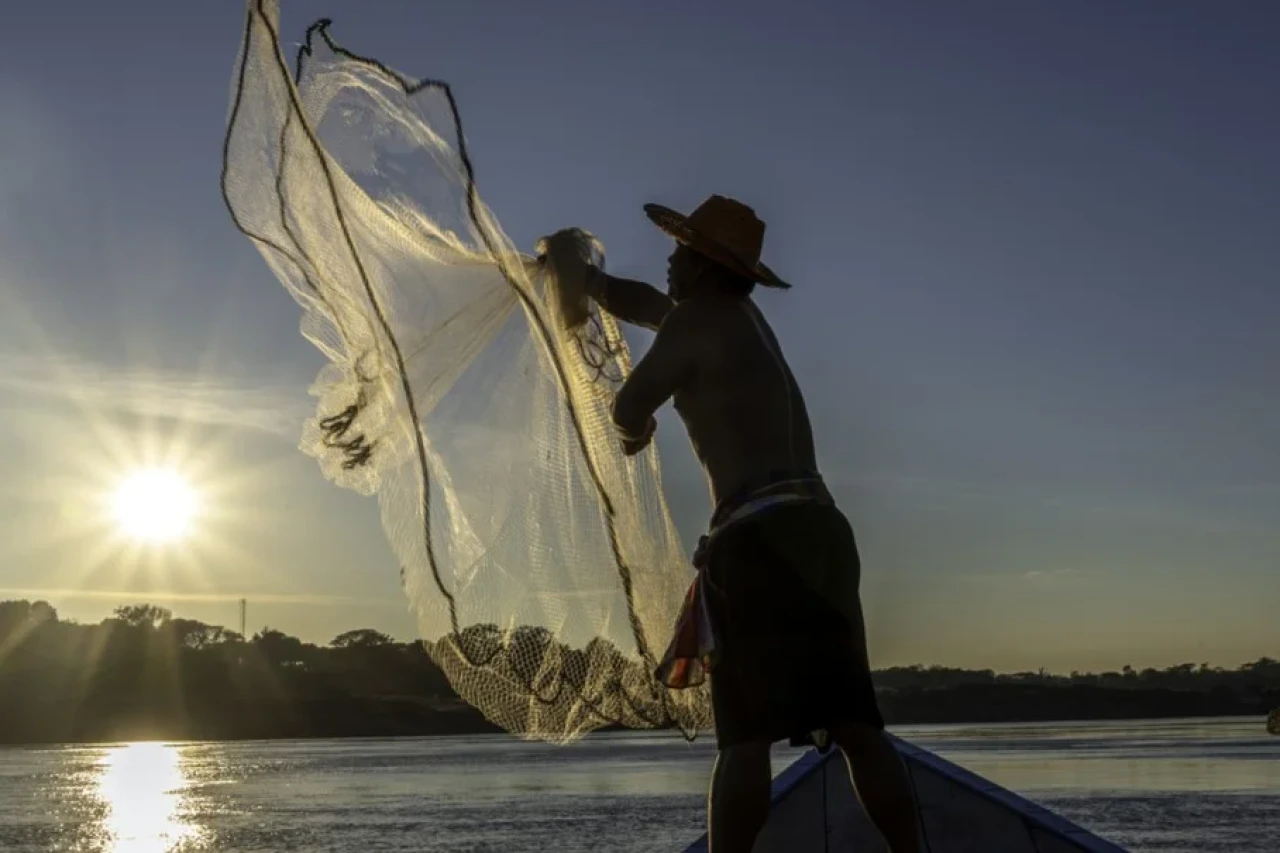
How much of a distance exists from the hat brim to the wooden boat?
296 centimetres

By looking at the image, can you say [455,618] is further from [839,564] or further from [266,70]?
[266,70]

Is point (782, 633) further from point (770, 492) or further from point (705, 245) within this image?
point (705, 245)

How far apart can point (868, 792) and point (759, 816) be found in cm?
33

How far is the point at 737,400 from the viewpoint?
12.0 ft

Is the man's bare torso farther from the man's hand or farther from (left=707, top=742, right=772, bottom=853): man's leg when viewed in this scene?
(left=707, top=742, right=772, bottom=853): man's leg

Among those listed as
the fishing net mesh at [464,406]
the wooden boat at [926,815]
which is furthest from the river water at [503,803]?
the fishing net mesh at [464,406]

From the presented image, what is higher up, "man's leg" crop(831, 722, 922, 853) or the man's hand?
the man's hand

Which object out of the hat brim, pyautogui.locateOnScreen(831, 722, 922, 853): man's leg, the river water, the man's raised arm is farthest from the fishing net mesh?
the river water

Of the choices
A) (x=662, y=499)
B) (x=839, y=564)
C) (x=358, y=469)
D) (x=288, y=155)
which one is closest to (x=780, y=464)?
(x=839, y=564)

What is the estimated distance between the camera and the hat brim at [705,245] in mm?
3709

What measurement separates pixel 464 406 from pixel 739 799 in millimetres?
1703

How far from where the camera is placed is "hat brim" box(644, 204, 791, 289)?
3.71 meters

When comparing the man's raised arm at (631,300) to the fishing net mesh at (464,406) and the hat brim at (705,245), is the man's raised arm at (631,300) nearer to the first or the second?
the fishing net mesh at (464,406)

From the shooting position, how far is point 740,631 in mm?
Answer: 3570
